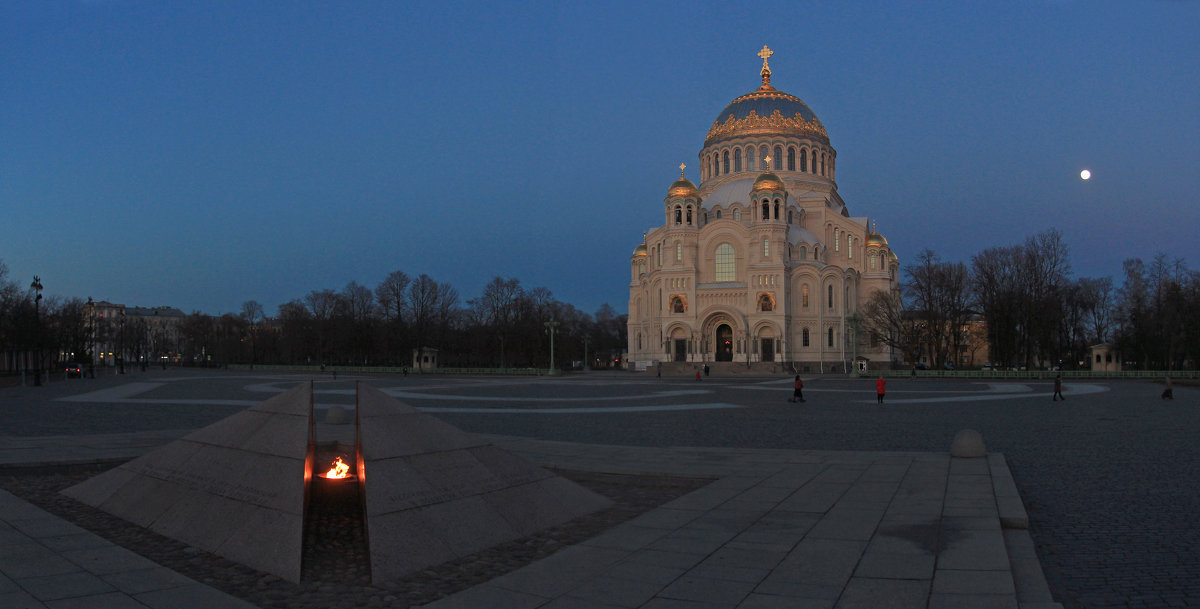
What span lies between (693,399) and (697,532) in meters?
24.0

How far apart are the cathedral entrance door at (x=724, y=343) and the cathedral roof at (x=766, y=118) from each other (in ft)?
73.0

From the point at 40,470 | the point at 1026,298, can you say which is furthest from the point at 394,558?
the point at 1026,298

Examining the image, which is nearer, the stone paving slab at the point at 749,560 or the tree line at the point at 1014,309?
the stone paving slab at the point at 749,560

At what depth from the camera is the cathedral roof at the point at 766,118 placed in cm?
8212

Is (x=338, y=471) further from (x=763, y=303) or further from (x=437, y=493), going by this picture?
(x=763, y=303)

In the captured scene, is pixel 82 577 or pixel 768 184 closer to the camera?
pixel 82 577

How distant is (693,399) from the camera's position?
103 feet

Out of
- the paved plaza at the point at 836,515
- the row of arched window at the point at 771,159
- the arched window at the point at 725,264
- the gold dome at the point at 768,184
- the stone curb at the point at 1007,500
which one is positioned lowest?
the paved plaza at the point at 836,515

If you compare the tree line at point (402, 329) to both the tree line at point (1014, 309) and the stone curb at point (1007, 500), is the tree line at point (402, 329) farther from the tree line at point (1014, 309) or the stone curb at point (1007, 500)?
the stone curb at point (1007, 500)

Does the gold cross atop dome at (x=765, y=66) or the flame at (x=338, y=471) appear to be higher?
the gold cross atop dome at (x=765, y=66)

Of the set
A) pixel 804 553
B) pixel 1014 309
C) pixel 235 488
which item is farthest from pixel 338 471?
pixel 1014 309

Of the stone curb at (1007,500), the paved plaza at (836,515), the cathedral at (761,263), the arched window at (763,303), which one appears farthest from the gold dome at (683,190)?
the stone curb at (1007,500)

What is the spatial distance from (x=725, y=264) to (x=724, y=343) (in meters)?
7.77

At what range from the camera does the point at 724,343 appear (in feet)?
245
